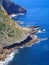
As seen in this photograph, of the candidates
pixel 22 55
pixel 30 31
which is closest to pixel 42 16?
pixel 30 31

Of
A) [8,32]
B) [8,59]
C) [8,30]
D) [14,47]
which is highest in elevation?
[8,30]

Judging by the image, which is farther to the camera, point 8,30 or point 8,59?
point 8,30

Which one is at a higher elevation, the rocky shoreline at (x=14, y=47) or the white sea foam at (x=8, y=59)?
the rocky shoreline at (x=14, y=47)

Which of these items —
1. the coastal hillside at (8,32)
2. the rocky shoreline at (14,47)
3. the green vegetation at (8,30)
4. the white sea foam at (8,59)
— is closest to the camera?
the white sea foam at (8,59)

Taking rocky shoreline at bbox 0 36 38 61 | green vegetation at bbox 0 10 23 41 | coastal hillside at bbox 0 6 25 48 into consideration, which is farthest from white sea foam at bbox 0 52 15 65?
green vegetation at bbox 0 10 23 41

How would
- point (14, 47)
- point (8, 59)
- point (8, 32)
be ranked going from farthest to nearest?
point (8, 32) < point (14, 47) < point (8, 59)

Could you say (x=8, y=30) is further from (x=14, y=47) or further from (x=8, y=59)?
(x=8, y=59)

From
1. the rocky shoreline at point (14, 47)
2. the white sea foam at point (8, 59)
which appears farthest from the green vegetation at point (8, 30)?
the white sea foam at point (8, 59)

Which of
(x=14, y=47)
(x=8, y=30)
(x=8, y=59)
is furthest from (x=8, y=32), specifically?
(x=8, y=59)

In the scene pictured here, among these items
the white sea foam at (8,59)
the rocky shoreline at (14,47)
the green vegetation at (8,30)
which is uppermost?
the green vegetation at (8,30)

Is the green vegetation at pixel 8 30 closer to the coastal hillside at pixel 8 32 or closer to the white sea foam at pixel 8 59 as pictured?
the coastal hillside at pixel 8 32

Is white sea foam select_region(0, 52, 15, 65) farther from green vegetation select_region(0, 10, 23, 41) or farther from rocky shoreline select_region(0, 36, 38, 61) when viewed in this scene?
green vegetation select_region(0, 10, 23, 41)

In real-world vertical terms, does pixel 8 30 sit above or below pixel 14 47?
above
